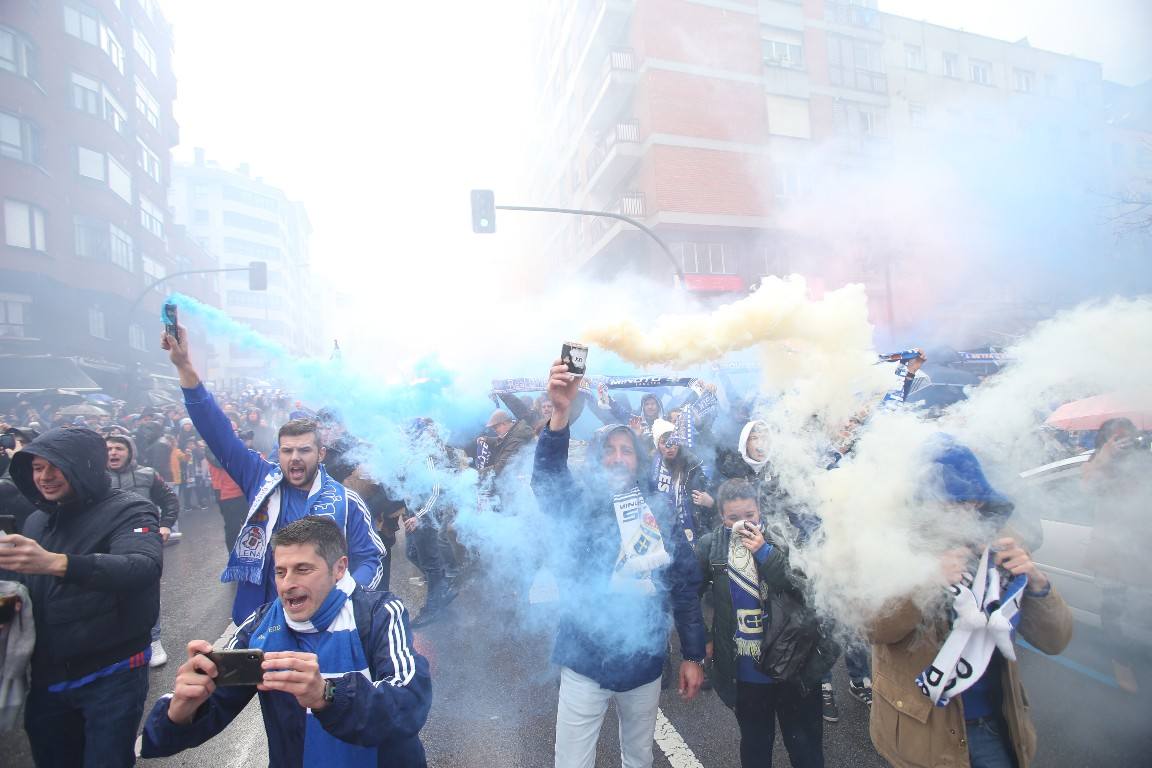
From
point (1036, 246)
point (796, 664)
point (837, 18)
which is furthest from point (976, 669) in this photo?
point (837, 18)

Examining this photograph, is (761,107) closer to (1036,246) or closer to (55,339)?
(1036,246)

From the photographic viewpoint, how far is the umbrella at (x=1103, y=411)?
311 centimetres

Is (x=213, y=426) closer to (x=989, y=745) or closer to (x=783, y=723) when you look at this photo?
(x=783, y=723)

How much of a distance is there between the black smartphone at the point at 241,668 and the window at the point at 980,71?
29.1 m

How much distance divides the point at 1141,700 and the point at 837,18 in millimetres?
23560

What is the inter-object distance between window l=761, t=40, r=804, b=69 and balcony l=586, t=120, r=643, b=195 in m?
5.12

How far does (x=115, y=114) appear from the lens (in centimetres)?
2592

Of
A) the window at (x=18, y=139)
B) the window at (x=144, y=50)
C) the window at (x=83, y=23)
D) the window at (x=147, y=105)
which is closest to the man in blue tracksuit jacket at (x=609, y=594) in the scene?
the window at (x=18, y=139)

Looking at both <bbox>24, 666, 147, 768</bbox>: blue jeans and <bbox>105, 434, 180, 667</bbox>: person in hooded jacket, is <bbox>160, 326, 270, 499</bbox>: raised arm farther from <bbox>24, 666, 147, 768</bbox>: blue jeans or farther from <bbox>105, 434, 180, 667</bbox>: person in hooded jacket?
<bbox>105, 434, 180, 667</bbox>: person in hooded jacket

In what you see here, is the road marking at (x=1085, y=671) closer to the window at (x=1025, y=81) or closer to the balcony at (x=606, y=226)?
the balcony at (x=606, y=226)

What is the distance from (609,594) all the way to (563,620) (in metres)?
0.24

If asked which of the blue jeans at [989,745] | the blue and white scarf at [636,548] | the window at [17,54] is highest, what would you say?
the window at [17,54]

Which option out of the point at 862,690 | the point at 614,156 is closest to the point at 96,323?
the point at 614,156

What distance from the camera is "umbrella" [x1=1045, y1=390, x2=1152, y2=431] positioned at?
311cm
